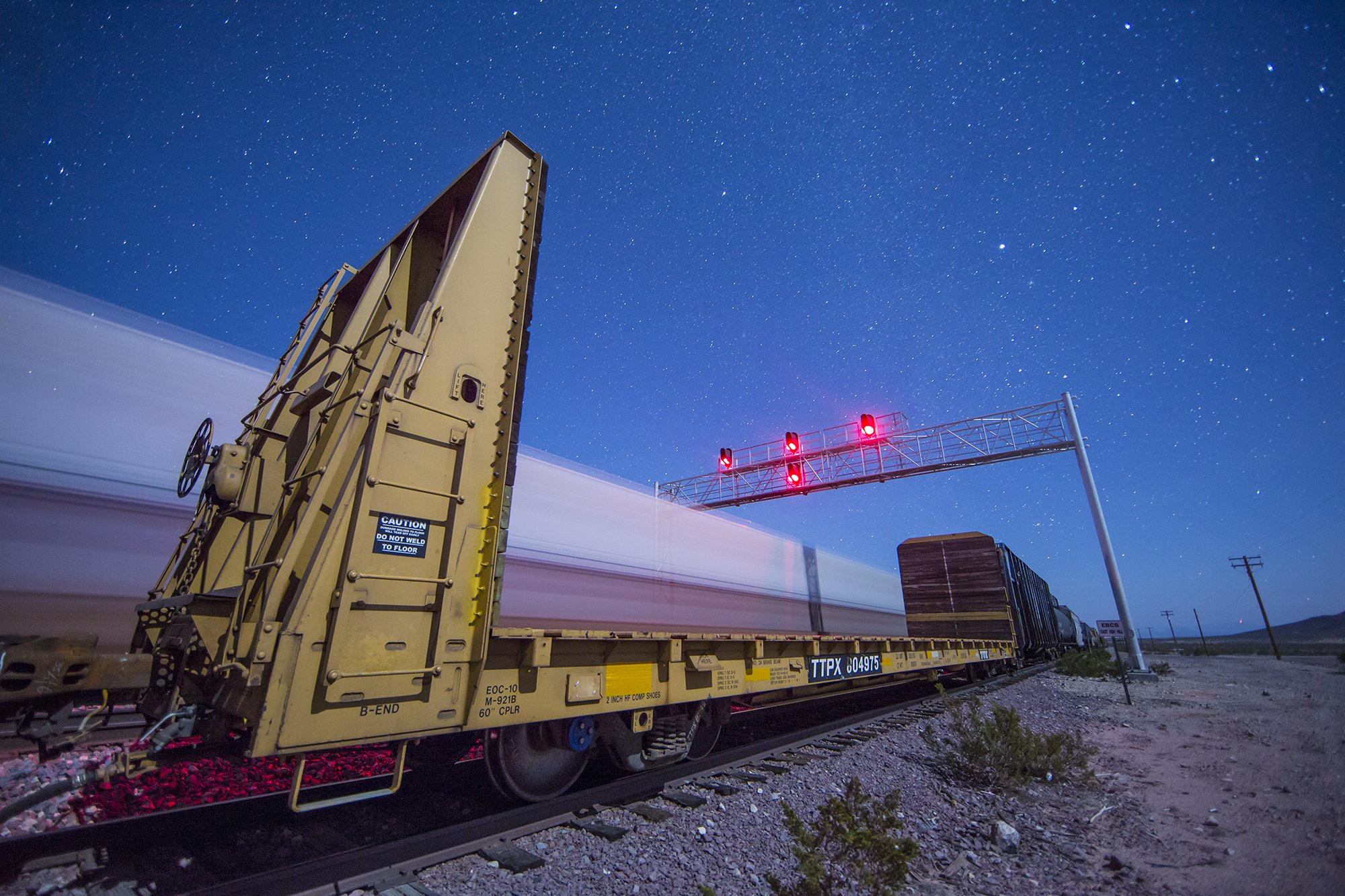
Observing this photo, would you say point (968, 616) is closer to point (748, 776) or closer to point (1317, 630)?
point (748, 776)

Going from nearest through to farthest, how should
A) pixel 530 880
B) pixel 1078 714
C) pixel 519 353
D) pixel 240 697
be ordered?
1. pixel 240 697
2. pixel 530 880
3. pixel 519 353
4. pixel 1078 714

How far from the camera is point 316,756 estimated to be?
5320mm

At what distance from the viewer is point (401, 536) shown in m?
3.07

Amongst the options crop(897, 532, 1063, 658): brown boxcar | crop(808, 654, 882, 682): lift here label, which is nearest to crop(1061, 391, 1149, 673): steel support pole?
crop(897, 532, 1063, 658): brown boxcar

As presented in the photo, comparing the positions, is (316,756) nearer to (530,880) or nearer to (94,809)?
(94,809)

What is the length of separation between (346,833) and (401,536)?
7.68ft

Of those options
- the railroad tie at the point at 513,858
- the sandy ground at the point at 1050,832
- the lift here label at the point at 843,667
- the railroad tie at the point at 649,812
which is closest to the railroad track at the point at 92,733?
the sandy ground at the point at 1050,832

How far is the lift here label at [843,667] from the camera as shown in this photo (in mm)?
5820

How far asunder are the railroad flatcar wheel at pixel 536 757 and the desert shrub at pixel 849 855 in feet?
5.82

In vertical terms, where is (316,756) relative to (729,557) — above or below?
below

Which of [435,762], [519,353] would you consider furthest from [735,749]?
[519,353]

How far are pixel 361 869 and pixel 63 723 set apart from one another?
1.63m

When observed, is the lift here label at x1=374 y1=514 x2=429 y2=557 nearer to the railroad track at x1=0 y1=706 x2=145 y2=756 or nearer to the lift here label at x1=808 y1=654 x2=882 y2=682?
the railroad track at x1=0 y1=706 x2=145 y2=756

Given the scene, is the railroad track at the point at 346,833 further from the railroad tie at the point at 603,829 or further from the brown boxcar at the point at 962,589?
the brown boxcar at the point at 962,589
